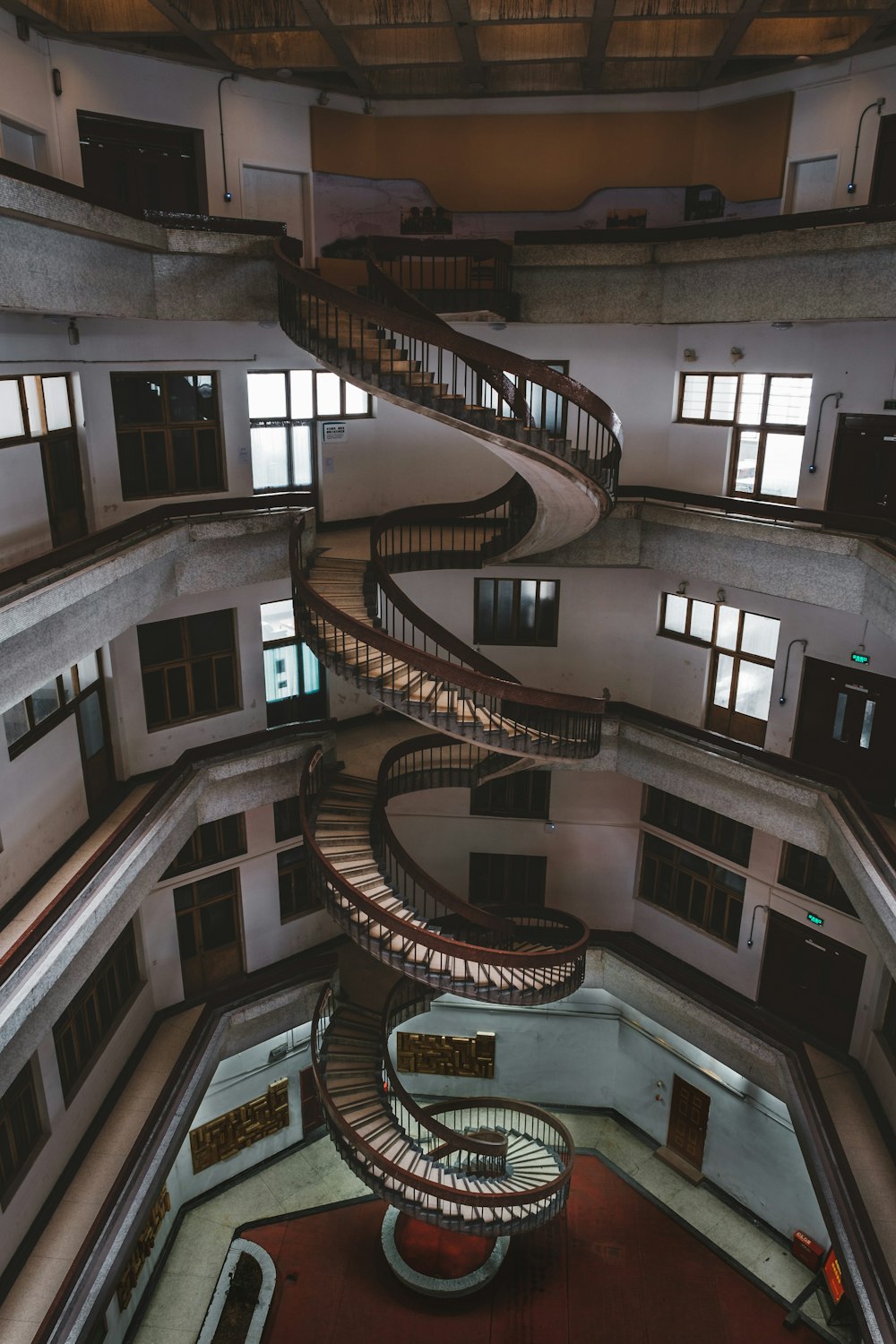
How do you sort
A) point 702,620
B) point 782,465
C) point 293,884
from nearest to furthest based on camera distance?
point 782,465 < point 702,620 < point 293,884

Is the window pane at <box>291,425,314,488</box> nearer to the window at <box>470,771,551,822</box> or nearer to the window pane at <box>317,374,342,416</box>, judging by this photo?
the window pane at <box>317,374,342,416</box>

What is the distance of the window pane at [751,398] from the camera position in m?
12.6

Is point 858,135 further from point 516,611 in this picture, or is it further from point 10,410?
point 10,410

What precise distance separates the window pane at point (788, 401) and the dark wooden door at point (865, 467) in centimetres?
58

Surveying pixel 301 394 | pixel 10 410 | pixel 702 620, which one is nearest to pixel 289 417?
pixel 301 394

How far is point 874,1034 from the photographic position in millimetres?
12438

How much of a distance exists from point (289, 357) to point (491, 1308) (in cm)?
1364

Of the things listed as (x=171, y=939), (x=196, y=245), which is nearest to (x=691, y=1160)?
(x=171, y=939)

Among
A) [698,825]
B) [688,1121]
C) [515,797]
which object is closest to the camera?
[698,825]

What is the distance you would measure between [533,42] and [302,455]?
6.17 metres

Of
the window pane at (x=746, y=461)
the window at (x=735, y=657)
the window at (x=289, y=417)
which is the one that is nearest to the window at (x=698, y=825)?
the window at (x=735, y=657)

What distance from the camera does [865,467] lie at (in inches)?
457

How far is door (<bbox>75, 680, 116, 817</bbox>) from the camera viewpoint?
11.8 m

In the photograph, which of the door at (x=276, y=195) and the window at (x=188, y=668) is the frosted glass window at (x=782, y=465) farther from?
the window at (x=188, y=668)
